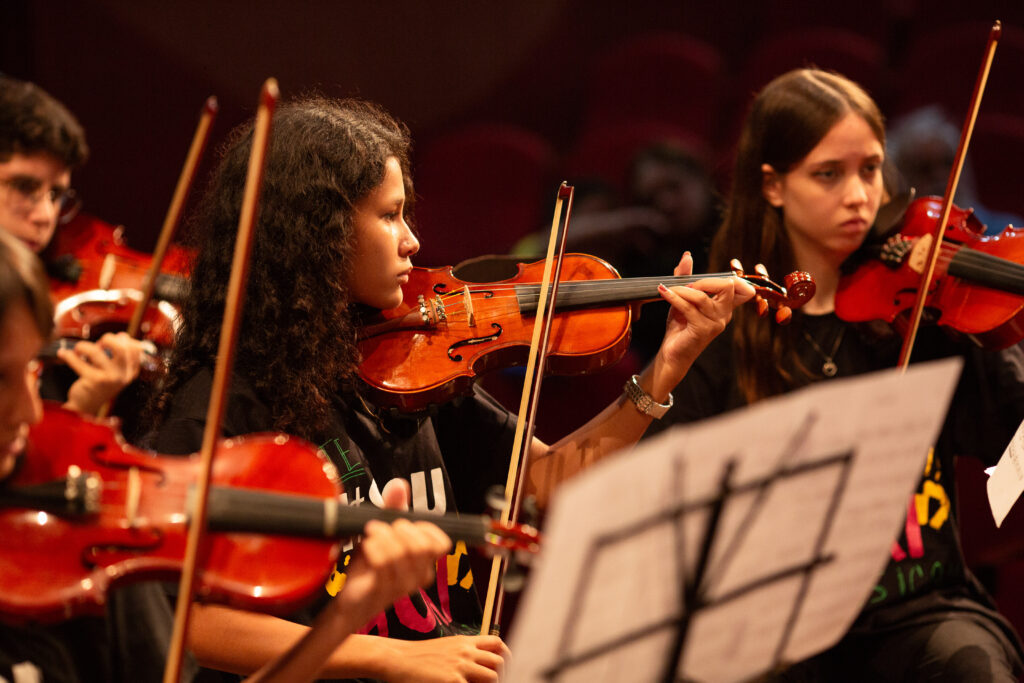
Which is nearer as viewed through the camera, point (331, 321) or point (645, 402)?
point (331, 321)

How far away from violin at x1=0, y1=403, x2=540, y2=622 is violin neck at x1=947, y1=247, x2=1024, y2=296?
102 cm

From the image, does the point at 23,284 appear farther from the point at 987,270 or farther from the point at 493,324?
the point at 987,270

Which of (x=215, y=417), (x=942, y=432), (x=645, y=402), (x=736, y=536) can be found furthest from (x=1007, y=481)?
(x=215, y=417)

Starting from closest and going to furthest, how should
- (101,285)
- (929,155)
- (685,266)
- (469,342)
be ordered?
(469,342) < (685,266) < (101,285) < (929,155)

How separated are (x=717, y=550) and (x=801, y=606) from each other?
184mm

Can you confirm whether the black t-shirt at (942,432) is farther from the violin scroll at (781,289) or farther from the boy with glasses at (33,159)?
the boy with glasses at (33,159)

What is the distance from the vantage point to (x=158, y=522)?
905 millimetres

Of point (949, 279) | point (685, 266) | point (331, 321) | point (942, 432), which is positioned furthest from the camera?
A: point (942, 432)

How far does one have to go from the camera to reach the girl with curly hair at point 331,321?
1.24 meters

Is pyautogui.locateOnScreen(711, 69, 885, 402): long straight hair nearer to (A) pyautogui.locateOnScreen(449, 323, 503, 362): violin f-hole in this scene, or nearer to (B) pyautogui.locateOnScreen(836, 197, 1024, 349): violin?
(B) pyautogui.locateOnScreen(836, 197, 1024, 349): violin

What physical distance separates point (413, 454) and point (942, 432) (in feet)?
3.25

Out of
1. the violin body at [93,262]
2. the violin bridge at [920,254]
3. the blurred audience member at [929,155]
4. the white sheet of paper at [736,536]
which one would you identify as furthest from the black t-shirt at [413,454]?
the blurred audience member at [929,155]

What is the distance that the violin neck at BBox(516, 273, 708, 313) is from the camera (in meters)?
1.47

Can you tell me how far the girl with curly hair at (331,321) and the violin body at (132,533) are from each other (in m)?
0.21
